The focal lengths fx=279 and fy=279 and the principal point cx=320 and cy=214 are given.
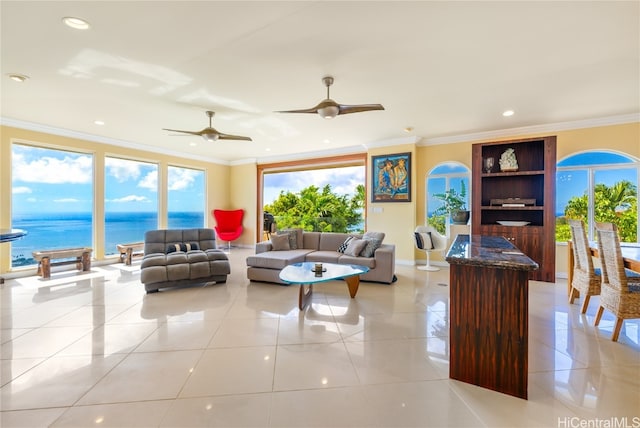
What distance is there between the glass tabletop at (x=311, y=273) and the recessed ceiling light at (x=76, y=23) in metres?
2.95

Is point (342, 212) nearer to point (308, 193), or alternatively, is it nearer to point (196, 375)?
point (308, 193)

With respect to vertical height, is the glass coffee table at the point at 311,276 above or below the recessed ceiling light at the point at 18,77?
below

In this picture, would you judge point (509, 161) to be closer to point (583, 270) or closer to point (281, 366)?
point (583, 270)

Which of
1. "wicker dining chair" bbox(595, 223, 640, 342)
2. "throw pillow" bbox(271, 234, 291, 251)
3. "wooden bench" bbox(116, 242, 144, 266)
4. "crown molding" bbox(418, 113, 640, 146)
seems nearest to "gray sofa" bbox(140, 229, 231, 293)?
"throw pillow" bbox(271, 234, 291, 251)

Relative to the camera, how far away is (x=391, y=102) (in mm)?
4016

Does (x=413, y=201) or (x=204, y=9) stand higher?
(x=204, y=9)

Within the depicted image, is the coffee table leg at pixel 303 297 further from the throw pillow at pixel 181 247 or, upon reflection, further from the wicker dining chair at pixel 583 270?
the wicker dining chair at pixel 583 270

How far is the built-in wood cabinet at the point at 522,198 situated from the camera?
4.63m

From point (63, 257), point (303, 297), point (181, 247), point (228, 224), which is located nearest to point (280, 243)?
point (181, 247)

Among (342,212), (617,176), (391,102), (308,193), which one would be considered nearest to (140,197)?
(308,193)

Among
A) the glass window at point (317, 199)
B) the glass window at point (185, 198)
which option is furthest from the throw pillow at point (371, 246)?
the glass window at point (185, 198)

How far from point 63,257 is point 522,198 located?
28.0 ft

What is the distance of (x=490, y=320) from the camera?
188 centimetres

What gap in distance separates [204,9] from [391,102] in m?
2.69
